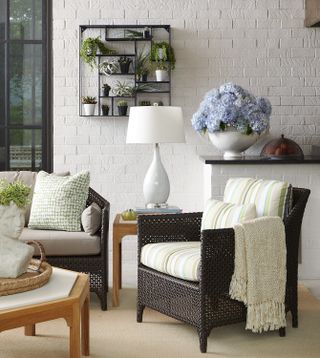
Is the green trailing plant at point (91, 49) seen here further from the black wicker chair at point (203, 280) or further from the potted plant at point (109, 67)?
the black wicker chair at point (203, 280)

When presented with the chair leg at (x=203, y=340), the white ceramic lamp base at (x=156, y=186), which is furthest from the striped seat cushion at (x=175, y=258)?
the white ceramic lamp base at (x=156, y=186)

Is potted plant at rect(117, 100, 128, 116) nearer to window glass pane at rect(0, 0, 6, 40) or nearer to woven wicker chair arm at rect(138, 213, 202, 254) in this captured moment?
window glass pane at rect(0, 0, 6, 40)

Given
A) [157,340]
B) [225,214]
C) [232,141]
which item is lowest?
[157,340]

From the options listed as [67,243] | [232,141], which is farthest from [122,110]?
[67,243]

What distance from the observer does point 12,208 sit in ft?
12.8

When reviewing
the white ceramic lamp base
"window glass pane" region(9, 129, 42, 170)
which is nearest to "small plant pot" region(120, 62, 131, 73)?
"window glass pane" region(9, 129, 42, 170)

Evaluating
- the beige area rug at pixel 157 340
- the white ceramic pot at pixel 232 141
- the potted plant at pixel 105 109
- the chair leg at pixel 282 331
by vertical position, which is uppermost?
the potted plant at pixel 105 109

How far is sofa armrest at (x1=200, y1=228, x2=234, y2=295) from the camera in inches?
166

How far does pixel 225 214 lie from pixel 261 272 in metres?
0.43

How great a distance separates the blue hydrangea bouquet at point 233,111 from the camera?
19.4 ft

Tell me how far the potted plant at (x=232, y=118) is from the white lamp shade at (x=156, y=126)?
0.58 metres

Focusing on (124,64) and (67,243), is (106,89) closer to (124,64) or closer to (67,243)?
(124,64)

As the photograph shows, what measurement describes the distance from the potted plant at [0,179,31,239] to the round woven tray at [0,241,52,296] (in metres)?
0.21

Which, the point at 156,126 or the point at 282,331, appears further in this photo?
the point at 156,126
